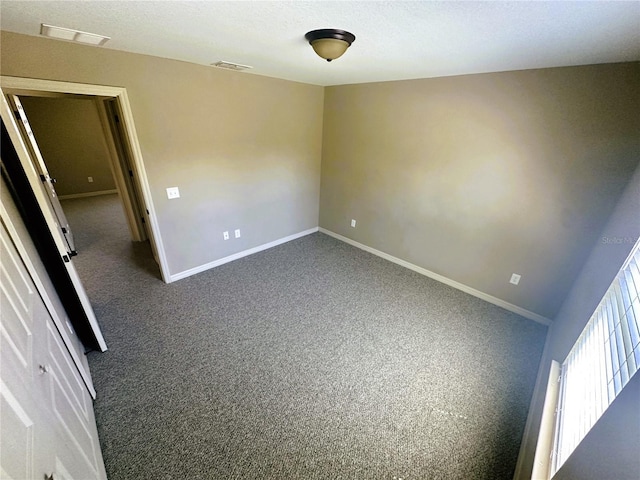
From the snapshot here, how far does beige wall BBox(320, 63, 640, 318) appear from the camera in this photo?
2039 mm

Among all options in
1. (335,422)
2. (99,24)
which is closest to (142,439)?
(335,422)

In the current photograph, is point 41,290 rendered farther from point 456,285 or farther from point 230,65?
point 456,285

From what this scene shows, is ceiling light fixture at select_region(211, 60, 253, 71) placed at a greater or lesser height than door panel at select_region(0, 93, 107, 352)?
greater

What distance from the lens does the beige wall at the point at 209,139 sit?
6.79 feet

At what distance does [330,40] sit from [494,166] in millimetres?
2058

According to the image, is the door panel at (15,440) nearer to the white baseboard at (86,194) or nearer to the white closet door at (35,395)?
the white closet door at (35,395)

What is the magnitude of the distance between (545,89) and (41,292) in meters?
3.85

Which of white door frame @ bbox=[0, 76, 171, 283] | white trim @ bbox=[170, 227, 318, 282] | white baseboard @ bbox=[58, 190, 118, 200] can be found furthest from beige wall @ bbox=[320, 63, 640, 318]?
white baseboard @ bbox=[58, 190, 118, 200]

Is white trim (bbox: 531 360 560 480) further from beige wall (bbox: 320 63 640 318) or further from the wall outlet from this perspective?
the wall outlet

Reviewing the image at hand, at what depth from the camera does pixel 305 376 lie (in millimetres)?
2021

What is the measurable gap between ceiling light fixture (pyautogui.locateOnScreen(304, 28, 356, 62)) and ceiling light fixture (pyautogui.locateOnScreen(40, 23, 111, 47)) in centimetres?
145

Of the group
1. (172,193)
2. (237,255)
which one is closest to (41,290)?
(172,193)

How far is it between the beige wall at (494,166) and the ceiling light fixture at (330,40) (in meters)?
1.71

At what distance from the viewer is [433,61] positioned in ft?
6.86
